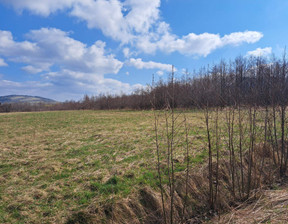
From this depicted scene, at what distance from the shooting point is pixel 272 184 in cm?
393

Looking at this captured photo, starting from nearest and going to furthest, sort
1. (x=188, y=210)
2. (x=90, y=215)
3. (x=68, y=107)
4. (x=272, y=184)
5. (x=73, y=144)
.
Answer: (x=90, y=215) < (x=188, y=210) < (x=272, y=184) < (x=73, y=144) < (x=68, y=107)

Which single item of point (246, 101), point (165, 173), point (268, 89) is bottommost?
point (165, 173)

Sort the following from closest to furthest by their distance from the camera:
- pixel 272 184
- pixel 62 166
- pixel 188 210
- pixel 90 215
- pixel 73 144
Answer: pixel 90 215 → pixel 188 210 → pixel 272 184 → pixel 62 166 → pixel 73 144

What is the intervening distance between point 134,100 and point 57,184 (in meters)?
35.7

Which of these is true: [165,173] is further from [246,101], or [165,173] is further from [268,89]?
[268,89]

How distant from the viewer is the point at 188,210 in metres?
3.20

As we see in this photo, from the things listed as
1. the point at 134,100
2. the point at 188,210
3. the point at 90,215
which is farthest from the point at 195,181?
the point at 134,100

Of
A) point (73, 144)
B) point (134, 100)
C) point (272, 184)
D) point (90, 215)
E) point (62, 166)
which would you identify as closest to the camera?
point (90, 215)

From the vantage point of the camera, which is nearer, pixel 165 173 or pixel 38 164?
pixel 165 173

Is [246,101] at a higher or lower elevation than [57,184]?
higher

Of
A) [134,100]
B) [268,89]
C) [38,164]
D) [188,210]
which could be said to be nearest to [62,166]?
[38,164]

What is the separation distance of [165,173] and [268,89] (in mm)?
3419

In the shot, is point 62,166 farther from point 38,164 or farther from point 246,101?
point 246,101

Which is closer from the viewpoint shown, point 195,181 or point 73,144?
point 195,181
